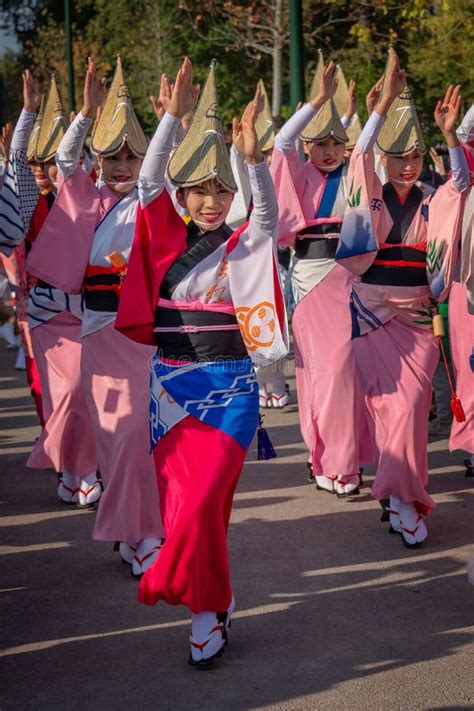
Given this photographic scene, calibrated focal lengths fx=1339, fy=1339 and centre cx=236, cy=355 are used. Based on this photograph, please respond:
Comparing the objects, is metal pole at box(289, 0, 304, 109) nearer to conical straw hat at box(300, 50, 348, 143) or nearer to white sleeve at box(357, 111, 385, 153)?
conical straw hat at box(300, 50, 348, 143)

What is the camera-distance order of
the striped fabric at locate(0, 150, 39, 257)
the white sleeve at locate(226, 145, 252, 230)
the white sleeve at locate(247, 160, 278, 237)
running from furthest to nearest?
the white sleeve at locate(226, 145, 252, 230), the striped fabric at locate(0, 150, 39, 257), the white sleeve at locate(247, 160, 278, 237)

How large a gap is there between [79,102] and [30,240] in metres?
29.4

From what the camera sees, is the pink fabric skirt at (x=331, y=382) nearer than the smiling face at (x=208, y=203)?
No

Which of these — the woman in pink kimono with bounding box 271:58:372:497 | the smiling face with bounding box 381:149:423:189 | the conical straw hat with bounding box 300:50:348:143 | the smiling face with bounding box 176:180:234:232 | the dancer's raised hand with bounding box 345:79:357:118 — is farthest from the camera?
the dancer's raised hand with bounding box 345:79:357:118

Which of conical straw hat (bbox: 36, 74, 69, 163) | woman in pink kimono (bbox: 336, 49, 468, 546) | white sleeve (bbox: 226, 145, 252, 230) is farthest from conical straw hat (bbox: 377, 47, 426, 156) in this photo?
white sleeve (bbox: 226, 145, 252, 230)

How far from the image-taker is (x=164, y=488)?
5.30m

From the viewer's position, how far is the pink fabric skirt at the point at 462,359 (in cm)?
834

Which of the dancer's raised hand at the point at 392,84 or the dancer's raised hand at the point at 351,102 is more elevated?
the dancer's raised hand at the point at 392,84

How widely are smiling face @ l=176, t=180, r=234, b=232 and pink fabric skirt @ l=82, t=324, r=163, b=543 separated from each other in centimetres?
137

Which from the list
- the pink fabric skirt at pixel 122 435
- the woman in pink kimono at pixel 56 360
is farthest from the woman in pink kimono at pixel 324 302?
the pink fabric skirt at pixel 122 435

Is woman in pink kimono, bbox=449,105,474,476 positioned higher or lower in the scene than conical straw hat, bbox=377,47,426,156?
lower

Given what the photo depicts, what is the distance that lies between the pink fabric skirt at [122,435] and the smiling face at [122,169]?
0.73 m

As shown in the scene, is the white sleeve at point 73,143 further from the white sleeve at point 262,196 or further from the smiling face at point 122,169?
the white sleeve at point 262,196

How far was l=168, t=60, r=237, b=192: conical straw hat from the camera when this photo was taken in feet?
17.4
